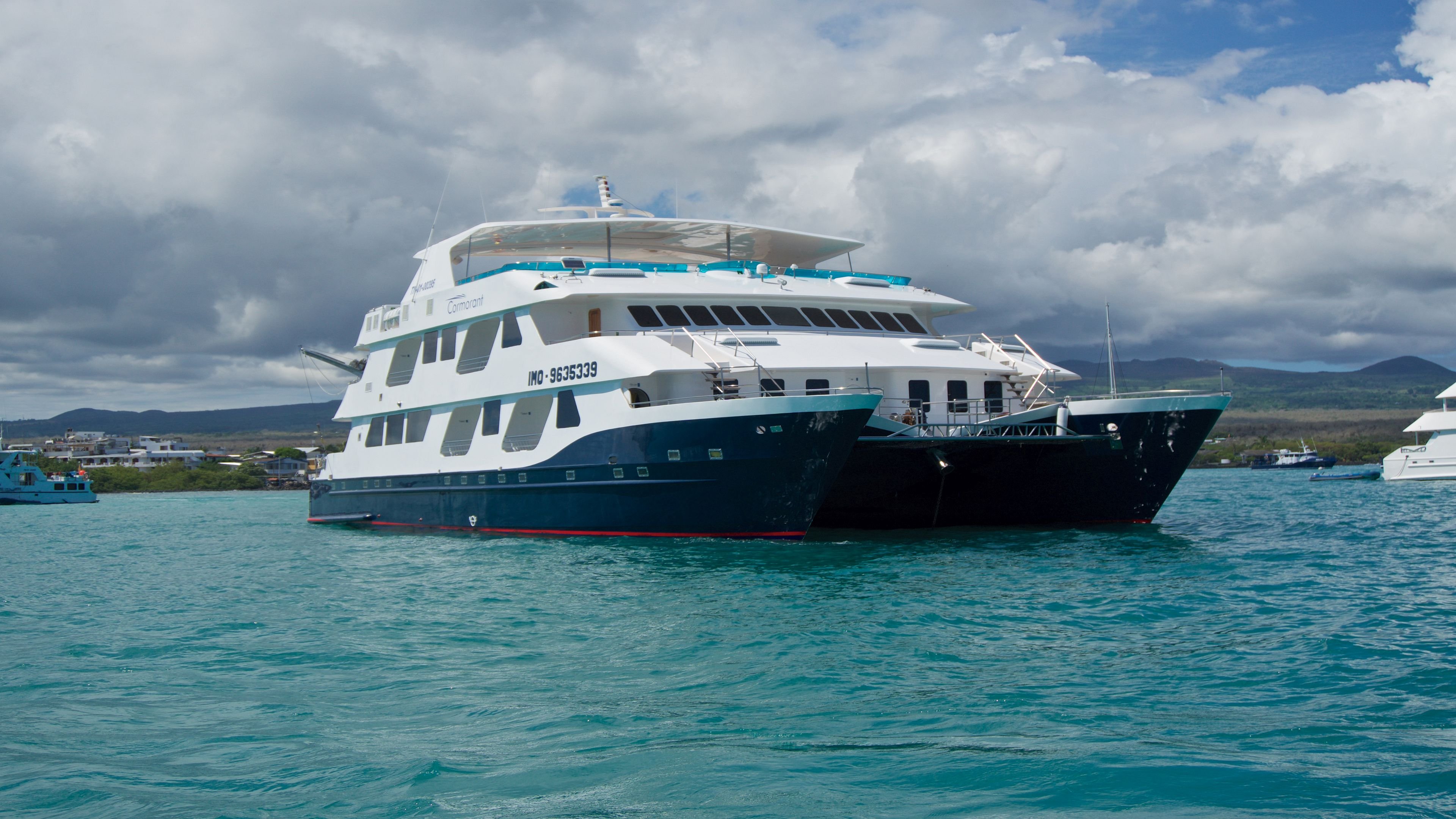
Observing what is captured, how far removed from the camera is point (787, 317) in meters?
21.9

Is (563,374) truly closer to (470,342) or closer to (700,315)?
(700,315)

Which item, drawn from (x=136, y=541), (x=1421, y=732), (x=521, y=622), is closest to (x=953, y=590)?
(x=521, y=622)

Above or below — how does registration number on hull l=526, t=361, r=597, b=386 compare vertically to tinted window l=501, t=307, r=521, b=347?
below

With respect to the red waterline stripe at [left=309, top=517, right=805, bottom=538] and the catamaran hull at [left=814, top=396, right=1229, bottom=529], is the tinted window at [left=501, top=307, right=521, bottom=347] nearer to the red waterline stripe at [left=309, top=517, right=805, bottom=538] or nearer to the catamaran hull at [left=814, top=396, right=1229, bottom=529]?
the red waterline stripe at [left=309, top=517, right=805, bottom=538]

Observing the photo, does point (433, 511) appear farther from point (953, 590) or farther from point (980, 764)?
point (980, 764)

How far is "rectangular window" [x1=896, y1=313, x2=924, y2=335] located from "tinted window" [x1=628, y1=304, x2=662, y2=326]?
5869mm

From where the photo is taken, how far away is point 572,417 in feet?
65.4

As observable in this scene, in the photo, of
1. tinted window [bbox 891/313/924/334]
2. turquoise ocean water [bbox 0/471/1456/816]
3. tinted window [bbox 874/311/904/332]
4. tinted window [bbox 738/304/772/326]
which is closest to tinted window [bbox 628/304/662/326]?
tinted window [bbox 738/304/772/326]

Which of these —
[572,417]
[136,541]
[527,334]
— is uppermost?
[527,334]

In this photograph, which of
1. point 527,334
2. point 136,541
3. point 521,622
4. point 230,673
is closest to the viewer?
point 230,673

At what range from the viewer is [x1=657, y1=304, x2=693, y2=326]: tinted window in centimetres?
2102

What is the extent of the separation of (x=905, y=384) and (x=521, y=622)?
10.5 metres

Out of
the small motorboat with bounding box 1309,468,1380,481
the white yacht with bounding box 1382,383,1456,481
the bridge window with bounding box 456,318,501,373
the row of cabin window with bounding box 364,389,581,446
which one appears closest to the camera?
the row of cabin window with bounding box 364,389,581,446

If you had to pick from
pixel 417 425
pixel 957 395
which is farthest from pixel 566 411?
pixel 957 395
